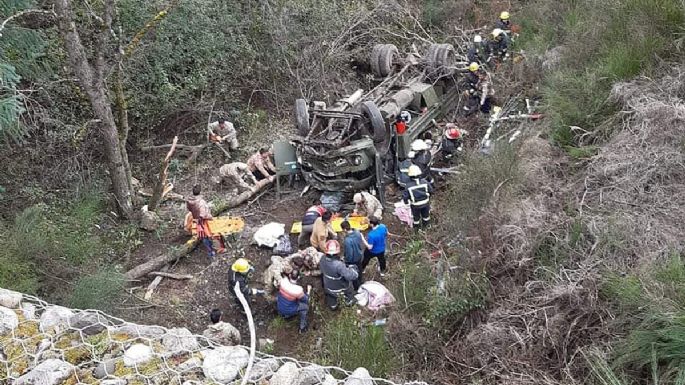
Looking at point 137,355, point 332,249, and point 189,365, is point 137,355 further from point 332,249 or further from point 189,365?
point 332,249

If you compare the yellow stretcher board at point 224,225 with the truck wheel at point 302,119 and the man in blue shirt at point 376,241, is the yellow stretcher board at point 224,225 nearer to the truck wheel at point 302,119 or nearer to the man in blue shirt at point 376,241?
the truck wheel at point 302,119

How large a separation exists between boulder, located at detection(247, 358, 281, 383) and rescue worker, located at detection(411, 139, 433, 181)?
639cm

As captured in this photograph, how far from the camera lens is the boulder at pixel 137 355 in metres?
3.27

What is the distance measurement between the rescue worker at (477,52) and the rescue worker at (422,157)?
13.3 ft

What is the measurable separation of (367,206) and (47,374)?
627 centimetres

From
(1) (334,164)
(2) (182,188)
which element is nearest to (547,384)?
(1) (334,164)

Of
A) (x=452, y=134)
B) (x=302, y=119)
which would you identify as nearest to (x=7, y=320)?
(x=302, y=119)

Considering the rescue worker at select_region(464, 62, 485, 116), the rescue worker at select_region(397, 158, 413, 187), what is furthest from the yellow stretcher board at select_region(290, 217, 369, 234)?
the rescue worker at select_region(464, 62, 485, 116)

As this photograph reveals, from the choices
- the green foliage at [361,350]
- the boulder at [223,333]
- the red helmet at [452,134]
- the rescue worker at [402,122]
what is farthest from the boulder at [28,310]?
the red helmet at [452,134]

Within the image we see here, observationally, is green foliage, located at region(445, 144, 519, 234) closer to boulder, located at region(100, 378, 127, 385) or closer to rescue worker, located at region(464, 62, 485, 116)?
rescue worker, located at region(464, 62, 485, 116)

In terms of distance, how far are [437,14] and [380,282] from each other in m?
9.90

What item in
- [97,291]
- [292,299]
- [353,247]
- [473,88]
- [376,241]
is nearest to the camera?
[97,291]

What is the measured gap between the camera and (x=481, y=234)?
649cm

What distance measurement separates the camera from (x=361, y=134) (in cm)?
943
